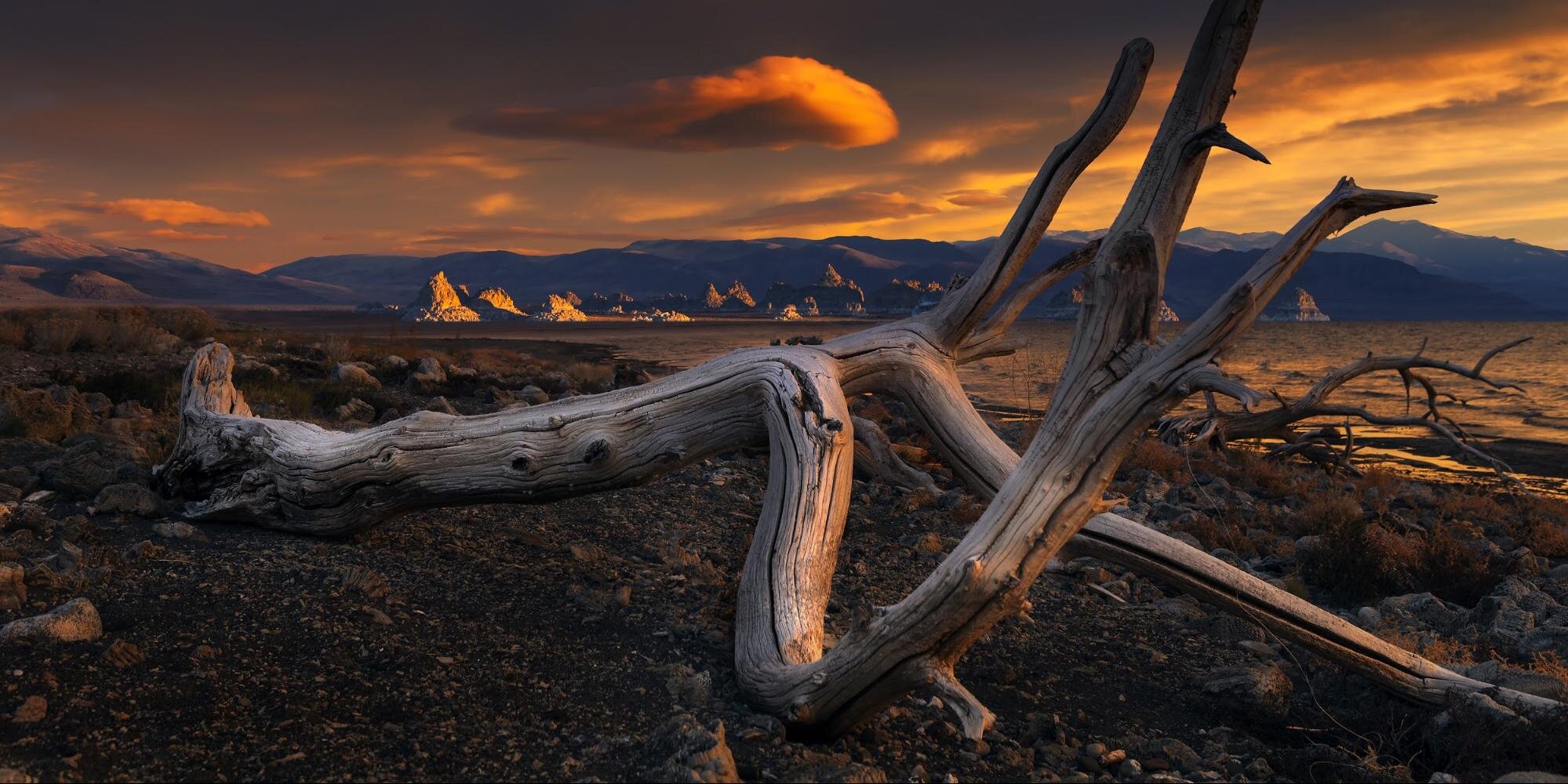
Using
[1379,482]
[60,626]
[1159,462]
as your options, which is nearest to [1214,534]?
[1159,462]

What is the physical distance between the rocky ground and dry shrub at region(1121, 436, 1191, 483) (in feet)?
11.0

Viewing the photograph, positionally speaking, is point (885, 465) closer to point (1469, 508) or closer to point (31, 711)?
point (31, 711)

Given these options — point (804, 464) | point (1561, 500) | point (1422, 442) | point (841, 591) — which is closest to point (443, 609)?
point (804, 464)

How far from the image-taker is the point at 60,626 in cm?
358

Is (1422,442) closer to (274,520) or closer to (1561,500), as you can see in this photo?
(1561,500)

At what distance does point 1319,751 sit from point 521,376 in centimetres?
1362

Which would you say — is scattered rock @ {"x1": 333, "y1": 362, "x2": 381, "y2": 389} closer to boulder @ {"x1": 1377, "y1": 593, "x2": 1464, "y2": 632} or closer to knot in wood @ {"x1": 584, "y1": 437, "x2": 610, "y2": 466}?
knot in wood @ {"x1": 584, "y1": 437, "x2": 610, "y2": 466}

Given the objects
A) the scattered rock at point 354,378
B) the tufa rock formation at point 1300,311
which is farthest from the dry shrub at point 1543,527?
the tufa rock formation at point 1300,311

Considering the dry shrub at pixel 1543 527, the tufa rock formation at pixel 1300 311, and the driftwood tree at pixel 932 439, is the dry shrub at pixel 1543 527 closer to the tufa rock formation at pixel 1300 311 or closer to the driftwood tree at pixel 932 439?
the driftwood tree at pixel 932 439

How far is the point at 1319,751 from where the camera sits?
3850mm

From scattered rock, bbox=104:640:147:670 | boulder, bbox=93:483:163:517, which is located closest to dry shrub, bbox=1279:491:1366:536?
scattered rock, bbox=104:640:147:670

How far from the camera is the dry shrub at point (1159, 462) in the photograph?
11.0m

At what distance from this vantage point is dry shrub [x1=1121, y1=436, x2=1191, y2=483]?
1101 centimetres

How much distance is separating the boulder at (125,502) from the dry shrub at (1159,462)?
32.9 feet
